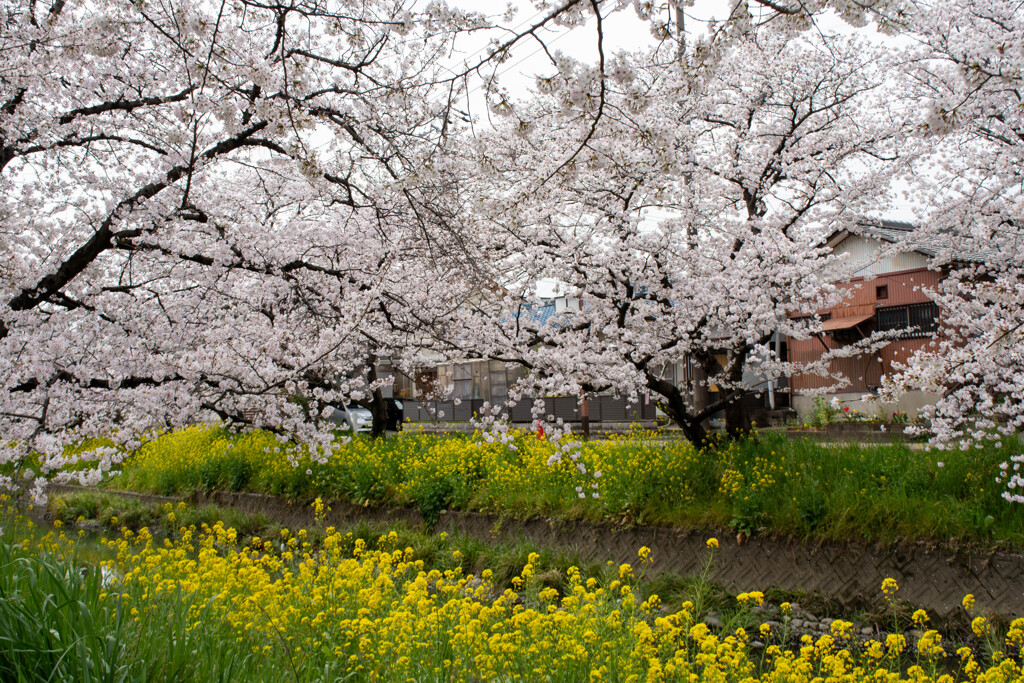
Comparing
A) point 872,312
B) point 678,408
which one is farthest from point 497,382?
point 678,408

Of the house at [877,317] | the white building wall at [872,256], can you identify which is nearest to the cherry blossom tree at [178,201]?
the house at [877,317]

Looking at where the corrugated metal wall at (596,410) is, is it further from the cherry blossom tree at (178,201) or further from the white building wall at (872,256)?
the cherry blossom tree at (178,201)

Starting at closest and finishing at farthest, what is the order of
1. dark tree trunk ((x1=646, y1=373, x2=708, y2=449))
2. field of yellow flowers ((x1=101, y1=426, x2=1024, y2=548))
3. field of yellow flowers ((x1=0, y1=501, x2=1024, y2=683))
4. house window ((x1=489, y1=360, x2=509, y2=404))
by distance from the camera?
field of yellow flowers ((x1=0, y1=501, x2=1024, y2=683)), field of yellow flowers ((x1=101, y1=426, x2=1024, y2=548)), dark tree trunk ((x1=646, y1=373, x2=708, y2=449)), house window ((x1=489, y1=360, x2=509, y2=404))

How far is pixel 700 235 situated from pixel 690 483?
389 centimetres

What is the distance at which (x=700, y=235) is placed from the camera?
34.2 feet

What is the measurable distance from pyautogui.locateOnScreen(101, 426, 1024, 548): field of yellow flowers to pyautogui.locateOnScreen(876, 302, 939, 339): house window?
10436 mm

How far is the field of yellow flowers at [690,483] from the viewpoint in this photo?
A: 7.15 metres

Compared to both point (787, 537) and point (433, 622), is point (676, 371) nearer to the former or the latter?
point (787, 537)

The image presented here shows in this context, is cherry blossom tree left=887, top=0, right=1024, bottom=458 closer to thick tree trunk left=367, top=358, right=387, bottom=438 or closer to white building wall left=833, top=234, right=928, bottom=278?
white building wall left=833, top=234, right=928, bottom=278

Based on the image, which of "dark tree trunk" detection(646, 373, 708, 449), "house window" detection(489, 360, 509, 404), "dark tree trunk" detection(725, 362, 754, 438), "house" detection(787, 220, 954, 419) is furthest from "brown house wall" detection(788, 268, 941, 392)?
"dark tree trunk" detection(646, 373, 708, 449)

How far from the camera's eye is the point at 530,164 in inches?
413

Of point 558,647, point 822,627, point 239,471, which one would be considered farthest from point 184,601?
point 239,471

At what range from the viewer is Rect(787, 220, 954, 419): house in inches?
728

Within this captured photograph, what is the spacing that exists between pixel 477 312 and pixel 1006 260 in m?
8.46
